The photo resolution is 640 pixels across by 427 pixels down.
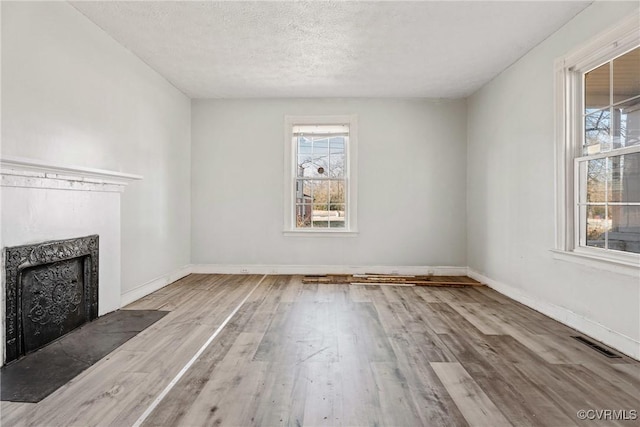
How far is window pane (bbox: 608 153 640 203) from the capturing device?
8.21 feet

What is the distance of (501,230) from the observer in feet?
13.9

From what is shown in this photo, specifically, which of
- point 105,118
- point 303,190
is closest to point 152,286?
point 105,118

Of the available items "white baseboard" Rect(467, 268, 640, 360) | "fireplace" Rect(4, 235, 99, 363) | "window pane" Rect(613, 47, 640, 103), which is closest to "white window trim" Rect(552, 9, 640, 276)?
"window pane" Rect(613, 47, 640, 103)

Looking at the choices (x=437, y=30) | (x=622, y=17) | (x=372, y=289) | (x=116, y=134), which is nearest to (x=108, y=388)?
(x=116, y=134)

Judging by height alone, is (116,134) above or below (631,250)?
above

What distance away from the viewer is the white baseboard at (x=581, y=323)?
7.92 feet

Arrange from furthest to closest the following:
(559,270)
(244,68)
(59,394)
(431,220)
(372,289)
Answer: (431,220) < (372,289) < (244,68) < (559,270) < (59,394)

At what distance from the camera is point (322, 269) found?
5297mm

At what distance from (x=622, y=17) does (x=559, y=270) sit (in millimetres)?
2074

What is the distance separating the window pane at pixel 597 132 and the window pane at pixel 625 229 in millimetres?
514

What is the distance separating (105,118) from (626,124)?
4500mm

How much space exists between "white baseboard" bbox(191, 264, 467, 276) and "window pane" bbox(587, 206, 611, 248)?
2.39 m

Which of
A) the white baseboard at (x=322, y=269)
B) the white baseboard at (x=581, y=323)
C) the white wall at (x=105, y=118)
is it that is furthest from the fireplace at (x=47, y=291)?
the white baseboard at (x=581, y=323)

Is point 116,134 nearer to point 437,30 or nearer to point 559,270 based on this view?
point 437,30
